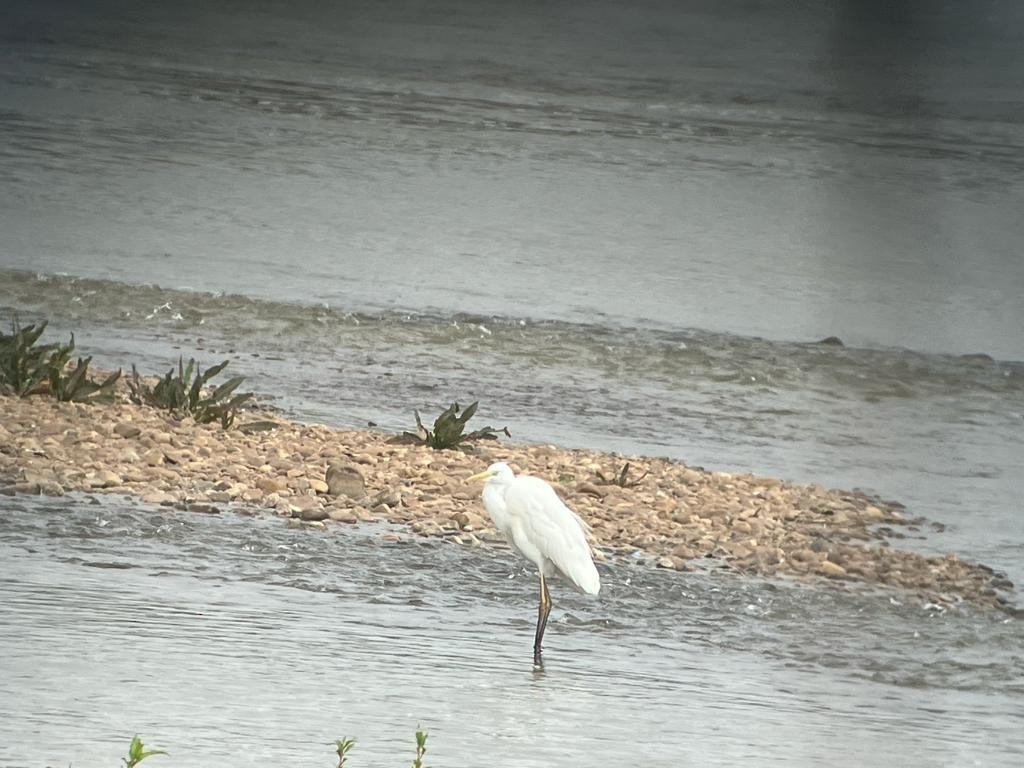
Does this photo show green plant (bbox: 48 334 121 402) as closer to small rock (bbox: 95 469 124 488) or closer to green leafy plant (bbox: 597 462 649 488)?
small rock (bbox: 95 469 124 488)

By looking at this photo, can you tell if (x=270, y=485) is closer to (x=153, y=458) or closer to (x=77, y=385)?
(x=153, y=458)

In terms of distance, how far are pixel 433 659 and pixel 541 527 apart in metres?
0.87

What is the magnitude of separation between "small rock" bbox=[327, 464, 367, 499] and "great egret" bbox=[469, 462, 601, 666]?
45.5 inches

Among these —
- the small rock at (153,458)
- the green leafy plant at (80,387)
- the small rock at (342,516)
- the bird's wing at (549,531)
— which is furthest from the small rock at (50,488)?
the bird's wing at (549,531)

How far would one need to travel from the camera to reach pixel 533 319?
42.8 feet

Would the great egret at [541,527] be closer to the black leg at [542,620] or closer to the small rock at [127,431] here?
the black leg at [542,620]

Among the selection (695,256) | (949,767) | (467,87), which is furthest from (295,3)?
(467,87)

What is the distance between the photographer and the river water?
4.10 metres

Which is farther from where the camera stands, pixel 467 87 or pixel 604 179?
pixel 467 87

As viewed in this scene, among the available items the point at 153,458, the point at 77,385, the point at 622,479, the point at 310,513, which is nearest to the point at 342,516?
the point at 310,513

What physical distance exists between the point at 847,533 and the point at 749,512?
424 millimetres

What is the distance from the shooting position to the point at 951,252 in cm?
2008

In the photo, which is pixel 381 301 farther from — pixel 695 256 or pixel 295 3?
pixel 295 3

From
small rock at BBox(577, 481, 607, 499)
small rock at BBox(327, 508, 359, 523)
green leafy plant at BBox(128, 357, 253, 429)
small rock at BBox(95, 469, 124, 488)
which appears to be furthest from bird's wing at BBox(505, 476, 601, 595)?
green leafy plant at BBox(128, 357, 253, 429)
